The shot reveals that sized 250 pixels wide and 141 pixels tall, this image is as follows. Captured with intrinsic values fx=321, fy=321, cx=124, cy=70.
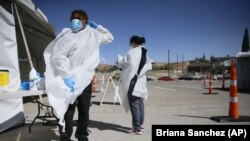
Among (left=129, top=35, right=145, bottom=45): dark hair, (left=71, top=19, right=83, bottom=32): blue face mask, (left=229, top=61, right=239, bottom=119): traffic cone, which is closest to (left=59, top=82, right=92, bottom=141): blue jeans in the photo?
(left=71, top=19, right=83, bottom=32): blue face mask

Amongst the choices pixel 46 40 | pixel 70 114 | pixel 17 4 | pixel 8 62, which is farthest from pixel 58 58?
pixel 46 40

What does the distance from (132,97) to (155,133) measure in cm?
180

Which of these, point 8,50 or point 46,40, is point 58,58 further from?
point 46,40

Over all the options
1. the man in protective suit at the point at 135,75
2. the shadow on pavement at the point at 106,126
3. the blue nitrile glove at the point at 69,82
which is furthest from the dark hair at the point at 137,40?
the blue nitrile glove at the point at 69,82

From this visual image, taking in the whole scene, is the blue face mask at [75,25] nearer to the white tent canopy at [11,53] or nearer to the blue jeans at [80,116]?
the blue jeans at [80,116]

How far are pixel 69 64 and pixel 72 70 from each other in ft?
0.34

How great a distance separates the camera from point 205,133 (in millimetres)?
4566

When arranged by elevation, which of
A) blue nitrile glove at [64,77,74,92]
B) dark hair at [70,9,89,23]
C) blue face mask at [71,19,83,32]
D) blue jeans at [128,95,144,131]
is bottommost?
blue jeans at [128,95,144,131]

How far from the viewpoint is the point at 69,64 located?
4492 mm

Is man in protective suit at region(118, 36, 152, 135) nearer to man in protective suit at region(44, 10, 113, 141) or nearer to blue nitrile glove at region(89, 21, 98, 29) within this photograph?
blue nitrile glove at region(89, 21, 98, 29)

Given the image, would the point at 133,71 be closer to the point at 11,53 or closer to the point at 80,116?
the point at 80,116

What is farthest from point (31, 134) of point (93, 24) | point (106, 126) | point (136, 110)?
point (93, 24)

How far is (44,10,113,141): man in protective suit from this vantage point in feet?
14.2

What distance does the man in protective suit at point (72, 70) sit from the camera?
4.33 meters
